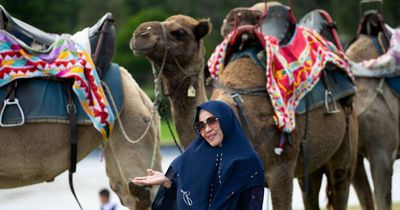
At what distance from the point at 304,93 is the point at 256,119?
745mm

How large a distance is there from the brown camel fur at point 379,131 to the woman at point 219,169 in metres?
4.80

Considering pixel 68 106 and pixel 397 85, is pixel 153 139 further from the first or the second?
pixel 397 85

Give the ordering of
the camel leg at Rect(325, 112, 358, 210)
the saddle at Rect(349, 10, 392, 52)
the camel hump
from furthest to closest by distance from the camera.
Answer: the saddle at Rect(349, 10, 392, 52) < the camel leg at Rect(325, 112, 358, 210) < the camel hump

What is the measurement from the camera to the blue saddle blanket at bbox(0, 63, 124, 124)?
830 centimetres

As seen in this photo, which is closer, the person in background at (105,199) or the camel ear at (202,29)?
the camel ear at (202,29)

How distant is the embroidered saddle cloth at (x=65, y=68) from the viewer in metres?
8.41

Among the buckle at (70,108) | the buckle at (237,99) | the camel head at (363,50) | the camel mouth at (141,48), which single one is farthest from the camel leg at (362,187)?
the camel mouth at (141,48)

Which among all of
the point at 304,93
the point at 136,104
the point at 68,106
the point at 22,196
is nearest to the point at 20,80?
the point at 68,106

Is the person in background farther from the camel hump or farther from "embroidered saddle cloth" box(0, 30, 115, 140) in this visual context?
the camel hump

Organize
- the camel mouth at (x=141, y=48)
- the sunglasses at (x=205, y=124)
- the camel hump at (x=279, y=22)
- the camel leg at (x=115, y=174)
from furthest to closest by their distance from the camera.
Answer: the camel hump at (x=279, y=22), the camel leg at (x=115, y=174), the camel mouth at (x=141, y=48), the sunglasses at (x=205, y=124)

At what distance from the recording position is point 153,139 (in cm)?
898

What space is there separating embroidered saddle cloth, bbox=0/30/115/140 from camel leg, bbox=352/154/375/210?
11.3ft

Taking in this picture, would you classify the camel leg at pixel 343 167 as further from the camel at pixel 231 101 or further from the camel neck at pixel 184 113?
the camel neck at pixel 184 113

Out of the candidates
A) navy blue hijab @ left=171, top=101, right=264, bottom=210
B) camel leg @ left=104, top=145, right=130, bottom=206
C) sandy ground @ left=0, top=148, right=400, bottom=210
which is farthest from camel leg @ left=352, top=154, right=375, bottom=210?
navy blue hijab @ left=171, top=101, right=264, bottom=210
